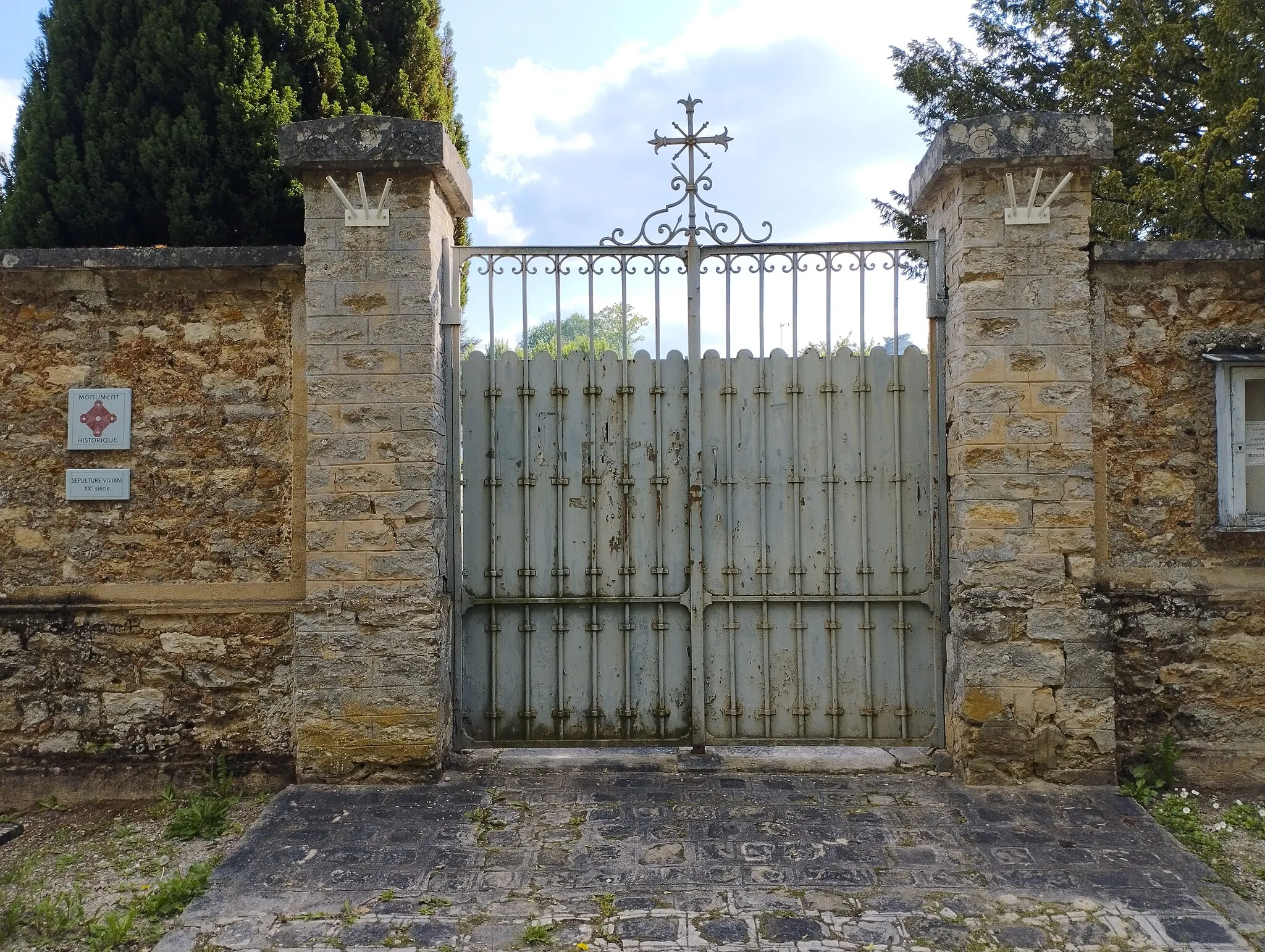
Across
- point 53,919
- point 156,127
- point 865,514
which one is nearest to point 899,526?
point 865,514

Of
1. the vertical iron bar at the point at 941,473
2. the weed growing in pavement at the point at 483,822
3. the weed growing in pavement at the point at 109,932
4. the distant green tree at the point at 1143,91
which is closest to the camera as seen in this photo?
the weed growing in pavement at the point at 109,932

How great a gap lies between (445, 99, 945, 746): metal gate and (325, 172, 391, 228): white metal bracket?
53cm

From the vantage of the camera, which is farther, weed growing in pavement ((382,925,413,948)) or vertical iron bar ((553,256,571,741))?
vertical iron bar ((553,256,571,741))

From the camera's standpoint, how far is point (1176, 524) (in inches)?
167

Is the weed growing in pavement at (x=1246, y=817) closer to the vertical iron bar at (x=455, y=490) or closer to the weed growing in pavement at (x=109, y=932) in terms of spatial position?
the vertical iron bar at (x=455, y=490)

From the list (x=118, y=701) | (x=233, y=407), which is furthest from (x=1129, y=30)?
(x=118, y=701)

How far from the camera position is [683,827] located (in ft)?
12.1

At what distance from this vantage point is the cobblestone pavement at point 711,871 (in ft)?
9.58

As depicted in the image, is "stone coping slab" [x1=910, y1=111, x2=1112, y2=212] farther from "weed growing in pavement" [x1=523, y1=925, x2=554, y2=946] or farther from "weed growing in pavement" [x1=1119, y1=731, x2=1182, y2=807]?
"weed growing in pavement" [x1=523, y1=925, x2=554, y2=946]

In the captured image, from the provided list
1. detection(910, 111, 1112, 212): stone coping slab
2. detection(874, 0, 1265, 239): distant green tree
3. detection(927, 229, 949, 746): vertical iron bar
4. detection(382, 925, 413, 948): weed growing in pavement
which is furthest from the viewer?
detection(874, 0, 1265, 239): distant green tree

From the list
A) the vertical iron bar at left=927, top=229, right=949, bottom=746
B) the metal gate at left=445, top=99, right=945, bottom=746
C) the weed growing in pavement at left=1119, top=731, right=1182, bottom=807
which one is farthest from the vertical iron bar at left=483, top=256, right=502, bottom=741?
the weed growing in pavement at left=1119, top=731, right=1182, bottom=807

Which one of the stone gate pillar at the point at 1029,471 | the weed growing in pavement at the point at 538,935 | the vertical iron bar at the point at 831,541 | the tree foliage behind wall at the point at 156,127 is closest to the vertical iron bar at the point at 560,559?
the vertical iron bar at the point at 831,541

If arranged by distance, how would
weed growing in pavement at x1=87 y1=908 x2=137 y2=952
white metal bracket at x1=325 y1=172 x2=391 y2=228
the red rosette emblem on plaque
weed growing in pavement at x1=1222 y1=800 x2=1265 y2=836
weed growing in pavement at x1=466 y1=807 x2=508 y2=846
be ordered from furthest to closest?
the red rosette emblem on plaque, white metal bracket at x1=325 y1=172 x2=391 y2=228, weed growing in pavement at x1=1222 y1=800 x2=1265 y2=836, weed growing in pavement at x1=466 y1=807 x2=508 y2=846, weed growing in pavement at x1=87 y1=908 x2=137 y2=952

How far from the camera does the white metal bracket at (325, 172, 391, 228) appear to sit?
4.19 metres
